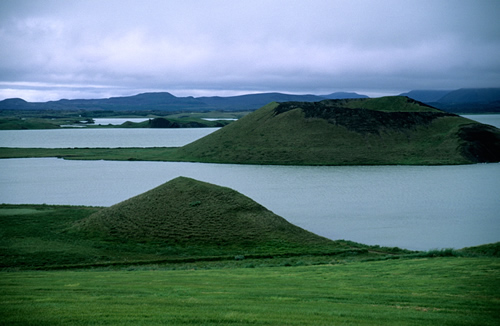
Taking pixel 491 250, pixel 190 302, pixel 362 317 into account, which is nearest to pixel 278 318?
pixel 362 317

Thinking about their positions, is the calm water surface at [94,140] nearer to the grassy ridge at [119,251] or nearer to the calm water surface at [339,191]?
the calm water surface at [339,191]

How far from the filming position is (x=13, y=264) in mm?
22484

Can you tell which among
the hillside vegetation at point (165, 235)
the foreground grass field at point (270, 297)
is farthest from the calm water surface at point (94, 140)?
the foreground grass field at point (270, 297)

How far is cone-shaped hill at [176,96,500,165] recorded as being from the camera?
79.6 m

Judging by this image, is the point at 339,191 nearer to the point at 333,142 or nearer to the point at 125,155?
the point at 333,142

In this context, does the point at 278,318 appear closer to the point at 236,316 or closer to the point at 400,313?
the point at 236,316

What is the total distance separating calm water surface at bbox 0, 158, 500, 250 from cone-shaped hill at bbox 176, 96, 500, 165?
6.27 meters

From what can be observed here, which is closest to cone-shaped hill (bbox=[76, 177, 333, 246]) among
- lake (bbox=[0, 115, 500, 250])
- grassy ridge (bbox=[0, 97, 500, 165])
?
lake (bbox=[0, 115, 500, 250])

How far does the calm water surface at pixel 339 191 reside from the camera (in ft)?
104

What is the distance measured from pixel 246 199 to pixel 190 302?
21746mm

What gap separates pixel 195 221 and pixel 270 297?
1852 centimetres

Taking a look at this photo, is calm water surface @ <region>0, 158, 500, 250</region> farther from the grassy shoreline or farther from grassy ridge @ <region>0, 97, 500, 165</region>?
grassy ridge @ <region>0, 97, 500, 165</region>

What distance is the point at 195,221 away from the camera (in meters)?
30.6

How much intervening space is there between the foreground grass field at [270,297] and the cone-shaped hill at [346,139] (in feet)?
204
